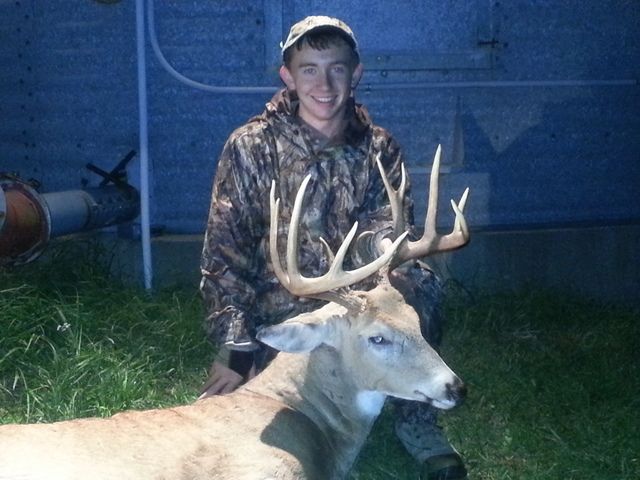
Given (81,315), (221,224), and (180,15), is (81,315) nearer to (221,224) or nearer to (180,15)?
(221,224)

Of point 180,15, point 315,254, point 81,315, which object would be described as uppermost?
point 180,15

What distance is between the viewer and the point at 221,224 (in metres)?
5.02

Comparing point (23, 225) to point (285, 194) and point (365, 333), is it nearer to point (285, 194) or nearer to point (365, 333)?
point (285, 194)

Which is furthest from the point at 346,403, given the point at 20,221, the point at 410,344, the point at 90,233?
the point at 90,233

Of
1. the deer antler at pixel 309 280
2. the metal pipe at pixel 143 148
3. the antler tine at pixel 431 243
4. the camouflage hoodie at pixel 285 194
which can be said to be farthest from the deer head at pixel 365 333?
the metal pipe at pixel 143 148

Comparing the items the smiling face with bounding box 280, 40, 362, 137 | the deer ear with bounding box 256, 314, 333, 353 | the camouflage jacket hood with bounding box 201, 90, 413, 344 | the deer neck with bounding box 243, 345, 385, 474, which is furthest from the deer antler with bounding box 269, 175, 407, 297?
the smiling face with bounding box 280, 40, 362, 137

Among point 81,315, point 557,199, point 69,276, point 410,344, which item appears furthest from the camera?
point 557,199

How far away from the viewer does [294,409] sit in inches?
167

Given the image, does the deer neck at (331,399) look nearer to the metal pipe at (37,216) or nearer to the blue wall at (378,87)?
the metal pipe at (37,216)

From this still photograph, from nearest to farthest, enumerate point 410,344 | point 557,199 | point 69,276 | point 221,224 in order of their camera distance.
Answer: point 410,344 → point 221,224 → point 69,276 → point 557,199

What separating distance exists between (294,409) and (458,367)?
6.79 feet

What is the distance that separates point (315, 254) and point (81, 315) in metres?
1.46

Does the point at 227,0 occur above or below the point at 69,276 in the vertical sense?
above

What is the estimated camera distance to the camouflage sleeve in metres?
4.83
